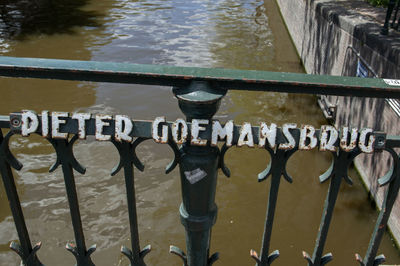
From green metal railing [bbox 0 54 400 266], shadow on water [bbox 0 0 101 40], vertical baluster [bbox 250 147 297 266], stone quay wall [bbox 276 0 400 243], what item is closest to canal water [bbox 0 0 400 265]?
stone quay wall [bbox 276 0 400 243]

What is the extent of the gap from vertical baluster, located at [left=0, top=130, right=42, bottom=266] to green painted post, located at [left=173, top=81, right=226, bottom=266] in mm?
761

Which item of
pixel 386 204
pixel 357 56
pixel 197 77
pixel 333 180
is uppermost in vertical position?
pixel 197 77

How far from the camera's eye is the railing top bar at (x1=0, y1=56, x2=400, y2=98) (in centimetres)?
147

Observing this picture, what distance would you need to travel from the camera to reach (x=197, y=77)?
1.47 metres

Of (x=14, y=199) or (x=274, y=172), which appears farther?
(x=14, y=199)

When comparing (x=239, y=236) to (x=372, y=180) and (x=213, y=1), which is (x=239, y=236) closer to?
(x=372, y=180)

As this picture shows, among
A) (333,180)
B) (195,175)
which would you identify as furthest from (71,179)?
(333,180)

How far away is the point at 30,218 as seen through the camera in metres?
5.45

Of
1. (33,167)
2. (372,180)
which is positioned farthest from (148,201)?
(372,180)

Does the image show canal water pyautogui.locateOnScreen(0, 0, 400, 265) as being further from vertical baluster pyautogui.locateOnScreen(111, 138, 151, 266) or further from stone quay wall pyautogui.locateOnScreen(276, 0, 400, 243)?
vertical baluster pyautogui.locateOnScreen(111, 138, 151, 266)

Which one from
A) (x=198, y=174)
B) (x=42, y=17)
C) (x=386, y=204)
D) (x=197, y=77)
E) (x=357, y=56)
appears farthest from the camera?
(x=42, y=17)

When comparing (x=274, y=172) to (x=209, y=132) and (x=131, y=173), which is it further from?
(x=131, y=173)

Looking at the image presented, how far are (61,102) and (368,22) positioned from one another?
22.2 feet

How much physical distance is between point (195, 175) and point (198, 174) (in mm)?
14
